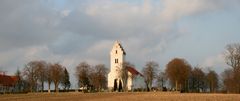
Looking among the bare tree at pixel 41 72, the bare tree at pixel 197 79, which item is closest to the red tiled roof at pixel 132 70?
the bare tree at pixel 197 79

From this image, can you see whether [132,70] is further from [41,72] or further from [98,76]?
[41,72]

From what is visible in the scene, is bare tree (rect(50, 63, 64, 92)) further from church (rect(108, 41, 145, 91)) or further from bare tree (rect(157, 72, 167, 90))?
bare tree (rect(157, 72, 167, 90))

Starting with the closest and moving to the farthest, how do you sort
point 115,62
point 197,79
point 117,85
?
point 197,79, point 117,85, point 115,62

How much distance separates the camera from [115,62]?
160 metres

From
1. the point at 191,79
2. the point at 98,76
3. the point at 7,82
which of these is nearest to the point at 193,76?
the point at 191,79

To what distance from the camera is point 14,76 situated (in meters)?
161

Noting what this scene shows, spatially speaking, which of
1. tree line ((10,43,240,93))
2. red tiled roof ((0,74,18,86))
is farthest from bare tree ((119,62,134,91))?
red tiled roof ((0,74,18,86))

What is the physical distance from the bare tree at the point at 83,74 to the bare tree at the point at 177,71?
101 feet

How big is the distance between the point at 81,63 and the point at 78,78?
5.88 metres

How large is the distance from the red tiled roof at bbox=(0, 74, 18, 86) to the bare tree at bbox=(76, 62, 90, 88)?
2720 centimetres

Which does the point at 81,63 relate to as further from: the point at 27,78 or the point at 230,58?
the point at 230,58

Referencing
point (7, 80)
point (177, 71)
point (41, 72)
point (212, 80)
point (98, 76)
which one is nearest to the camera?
point (177, 71)

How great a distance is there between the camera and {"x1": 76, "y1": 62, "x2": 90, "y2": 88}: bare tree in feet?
470

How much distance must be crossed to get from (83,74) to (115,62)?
739 inches
